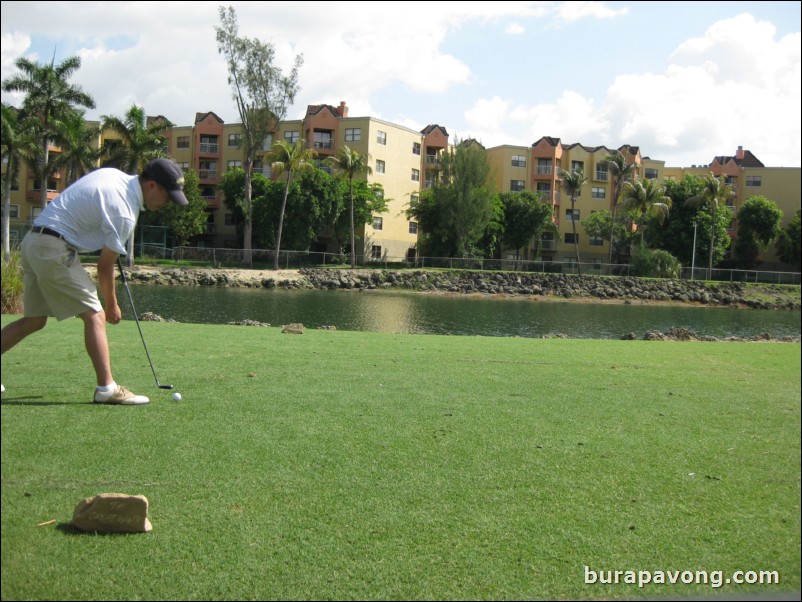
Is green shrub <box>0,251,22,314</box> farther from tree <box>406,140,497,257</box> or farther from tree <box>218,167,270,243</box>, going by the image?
tree <box>406,140,497,257</box>

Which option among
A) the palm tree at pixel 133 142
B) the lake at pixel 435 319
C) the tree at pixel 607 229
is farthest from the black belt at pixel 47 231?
the tree at pixel 607 229

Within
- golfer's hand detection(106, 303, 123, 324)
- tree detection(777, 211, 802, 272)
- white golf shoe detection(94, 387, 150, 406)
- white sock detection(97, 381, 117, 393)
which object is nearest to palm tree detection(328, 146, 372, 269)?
tree detection(777, 211, 802, 272)

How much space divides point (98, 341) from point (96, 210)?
1.18 meters

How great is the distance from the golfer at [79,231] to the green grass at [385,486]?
33cm

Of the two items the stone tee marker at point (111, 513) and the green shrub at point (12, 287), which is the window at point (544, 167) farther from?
the stone tee marker at point (111, 513)

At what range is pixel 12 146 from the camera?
3.57m

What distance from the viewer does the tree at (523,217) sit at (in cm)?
7075

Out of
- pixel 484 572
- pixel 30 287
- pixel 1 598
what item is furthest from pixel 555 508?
pixel 30 287

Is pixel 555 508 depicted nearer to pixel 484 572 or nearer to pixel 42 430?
pixel 484 572

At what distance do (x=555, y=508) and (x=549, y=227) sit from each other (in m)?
71.3

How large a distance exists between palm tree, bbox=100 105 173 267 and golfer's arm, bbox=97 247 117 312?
19.7 metres

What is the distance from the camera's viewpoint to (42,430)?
375 cm

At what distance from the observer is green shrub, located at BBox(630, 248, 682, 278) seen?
50847mm

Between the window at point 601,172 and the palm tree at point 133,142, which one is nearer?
the palm tree at point 133,142
